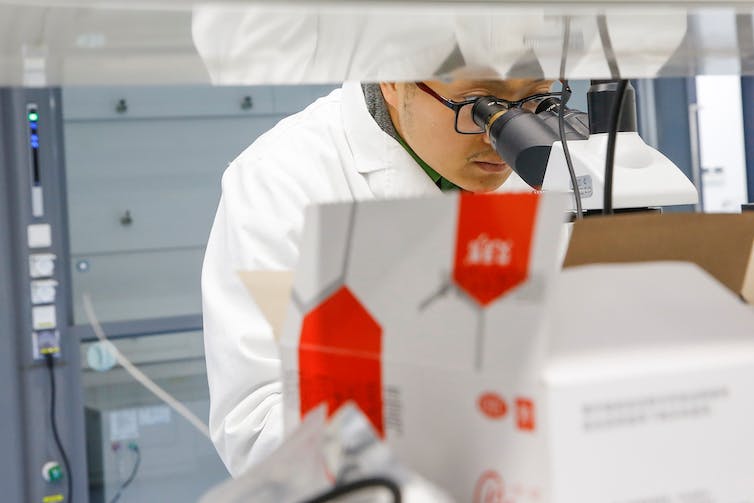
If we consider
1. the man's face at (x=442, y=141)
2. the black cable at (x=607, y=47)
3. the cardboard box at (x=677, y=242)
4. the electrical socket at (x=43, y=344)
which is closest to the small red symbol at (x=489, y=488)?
the cardboard box at (x=677, y=242)

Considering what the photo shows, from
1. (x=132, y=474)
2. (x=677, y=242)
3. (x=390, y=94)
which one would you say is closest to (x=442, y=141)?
(x=390, y=94)

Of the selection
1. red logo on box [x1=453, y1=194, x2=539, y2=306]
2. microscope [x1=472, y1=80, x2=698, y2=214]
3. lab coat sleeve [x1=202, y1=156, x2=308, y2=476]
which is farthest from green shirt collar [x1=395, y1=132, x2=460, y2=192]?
red logo on box [x1=453, y1=194, x2=539, y2=306]

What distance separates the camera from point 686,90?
3.23 m

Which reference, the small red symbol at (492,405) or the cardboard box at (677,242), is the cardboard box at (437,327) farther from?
the cardboard box at (677,242)

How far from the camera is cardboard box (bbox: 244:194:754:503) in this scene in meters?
0.43

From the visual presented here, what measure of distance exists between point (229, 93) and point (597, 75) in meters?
2.35

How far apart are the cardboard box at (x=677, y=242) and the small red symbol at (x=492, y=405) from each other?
0.14 m

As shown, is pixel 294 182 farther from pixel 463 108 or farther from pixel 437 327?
pixel 437 327

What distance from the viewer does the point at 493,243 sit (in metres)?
0.45

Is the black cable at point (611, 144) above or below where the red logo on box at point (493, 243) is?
above

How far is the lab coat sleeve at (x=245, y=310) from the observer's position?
115 centimetres

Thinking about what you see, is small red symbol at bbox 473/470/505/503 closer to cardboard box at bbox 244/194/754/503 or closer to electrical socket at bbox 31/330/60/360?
cardboard box at bbox 244/194/754/503

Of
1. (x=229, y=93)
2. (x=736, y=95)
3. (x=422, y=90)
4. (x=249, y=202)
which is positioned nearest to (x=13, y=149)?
(x=229, y=93)

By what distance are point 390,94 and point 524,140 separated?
1.51ft
